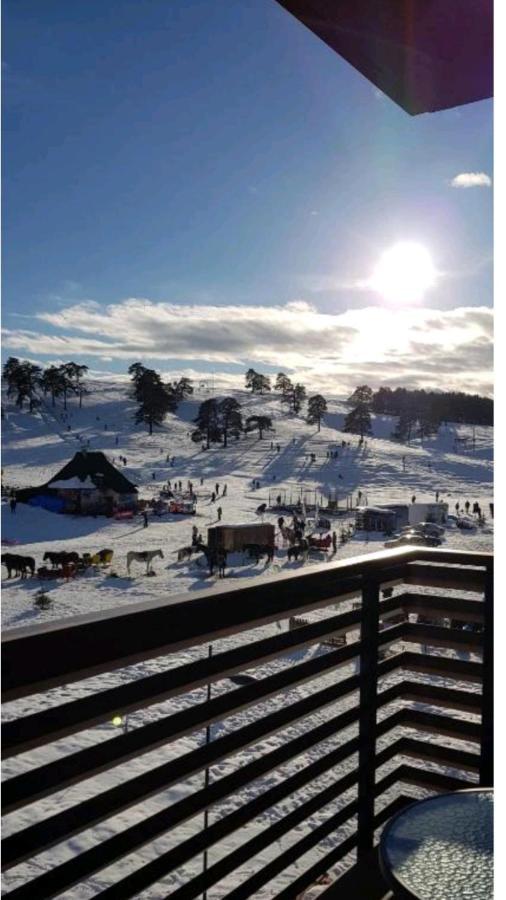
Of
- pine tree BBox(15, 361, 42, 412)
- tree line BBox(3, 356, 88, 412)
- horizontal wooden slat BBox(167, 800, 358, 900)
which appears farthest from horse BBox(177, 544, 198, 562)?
pine tree BBox(15, 361, 42, 412)

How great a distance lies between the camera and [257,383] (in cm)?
7519

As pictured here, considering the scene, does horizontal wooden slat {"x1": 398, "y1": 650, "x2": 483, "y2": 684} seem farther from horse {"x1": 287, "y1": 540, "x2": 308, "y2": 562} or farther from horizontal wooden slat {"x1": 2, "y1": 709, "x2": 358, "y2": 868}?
horse {"x1": 287, "y1": 540, "x2": 308, "y2": 562}

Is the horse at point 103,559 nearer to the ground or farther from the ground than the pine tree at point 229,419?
nearer to the ground

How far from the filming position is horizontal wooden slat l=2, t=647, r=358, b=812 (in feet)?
2.89

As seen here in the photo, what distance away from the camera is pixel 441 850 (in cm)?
112

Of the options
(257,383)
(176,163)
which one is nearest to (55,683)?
(176,163)

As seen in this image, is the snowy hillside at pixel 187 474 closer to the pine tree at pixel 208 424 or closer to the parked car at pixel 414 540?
the parked car at pixel 414 540

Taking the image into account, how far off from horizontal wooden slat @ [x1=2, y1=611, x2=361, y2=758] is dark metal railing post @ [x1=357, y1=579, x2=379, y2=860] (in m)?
0.36

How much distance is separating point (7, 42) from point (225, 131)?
2.62m

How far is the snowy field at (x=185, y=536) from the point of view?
5.50 metres

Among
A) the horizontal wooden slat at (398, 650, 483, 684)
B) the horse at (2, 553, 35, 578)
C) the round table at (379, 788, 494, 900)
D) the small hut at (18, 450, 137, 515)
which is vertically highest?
the round table at (379, 788, 494, 900)

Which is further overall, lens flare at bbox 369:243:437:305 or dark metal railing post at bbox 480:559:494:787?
dark metal railing post at bbox 480:559:494:787

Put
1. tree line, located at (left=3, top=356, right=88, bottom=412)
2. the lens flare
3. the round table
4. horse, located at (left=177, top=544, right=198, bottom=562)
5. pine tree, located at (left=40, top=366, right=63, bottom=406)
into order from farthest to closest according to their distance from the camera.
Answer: pine tree, located at (left=40, top=366, right=63, bottom=406) → tree line, located at (left=3, top=356, right=88, bottom=412) → horse, located at (left=177, top=544, right=198, bottom=562) → the lens flare → the round table

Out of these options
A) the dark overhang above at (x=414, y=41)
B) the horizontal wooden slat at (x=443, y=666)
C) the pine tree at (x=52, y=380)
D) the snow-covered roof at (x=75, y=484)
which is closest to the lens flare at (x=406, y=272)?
the dark overhang above at (x=414, y=41)
